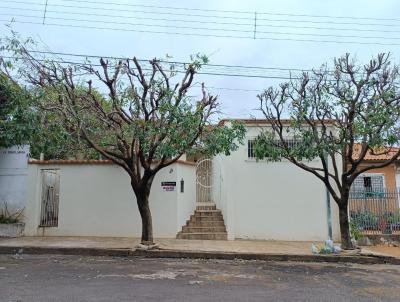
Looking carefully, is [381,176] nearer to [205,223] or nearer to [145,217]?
[205,223]

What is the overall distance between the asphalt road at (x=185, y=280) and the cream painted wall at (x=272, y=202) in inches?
150

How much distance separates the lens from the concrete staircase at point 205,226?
15297 mm

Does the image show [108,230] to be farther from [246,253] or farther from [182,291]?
[182,291]

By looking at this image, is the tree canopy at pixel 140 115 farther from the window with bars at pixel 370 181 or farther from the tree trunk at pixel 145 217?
the window with bars at pixel 370 181

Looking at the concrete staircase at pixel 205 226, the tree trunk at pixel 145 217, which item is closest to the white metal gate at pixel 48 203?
the tree trunk at pixel 145 217

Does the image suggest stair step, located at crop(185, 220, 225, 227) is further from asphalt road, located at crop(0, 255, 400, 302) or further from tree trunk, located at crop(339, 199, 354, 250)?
tree trunk, located at crop(339, 199, 354, 250)

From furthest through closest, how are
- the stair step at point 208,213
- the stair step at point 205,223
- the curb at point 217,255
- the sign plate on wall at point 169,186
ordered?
the stair step at point 208,213
the stair step at point 205,223
the sign plate on wall at point 169,186
the curb at point 217,255

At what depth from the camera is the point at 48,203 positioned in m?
15.5

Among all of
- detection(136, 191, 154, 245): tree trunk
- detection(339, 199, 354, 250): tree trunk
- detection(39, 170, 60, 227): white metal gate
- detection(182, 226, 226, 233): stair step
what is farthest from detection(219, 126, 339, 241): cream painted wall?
detection(39, 170, 60, 227): white metal gate

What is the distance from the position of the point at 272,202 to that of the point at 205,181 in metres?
3.48

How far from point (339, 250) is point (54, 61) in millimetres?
9927

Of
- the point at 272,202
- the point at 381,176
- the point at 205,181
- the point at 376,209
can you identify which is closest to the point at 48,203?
the point at 205,181

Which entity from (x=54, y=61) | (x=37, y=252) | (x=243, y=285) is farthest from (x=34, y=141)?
(x=243, y=285)

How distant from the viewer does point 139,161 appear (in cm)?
1316
